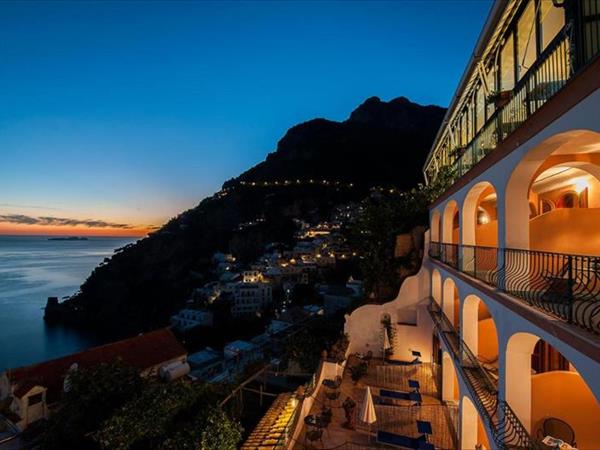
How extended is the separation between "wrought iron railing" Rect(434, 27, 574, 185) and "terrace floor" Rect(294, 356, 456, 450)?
789 centimetres

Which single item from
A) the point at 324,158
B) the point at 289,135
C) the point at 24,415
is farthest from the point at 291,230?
the point at 24,415

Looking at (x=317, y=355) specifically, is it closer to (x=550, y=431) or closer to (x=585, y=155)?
(x=550, y=431)

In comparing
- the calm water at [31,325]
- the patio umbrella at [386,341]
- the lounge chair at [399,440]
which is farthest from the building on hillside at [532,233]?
the calm water at [31,325]

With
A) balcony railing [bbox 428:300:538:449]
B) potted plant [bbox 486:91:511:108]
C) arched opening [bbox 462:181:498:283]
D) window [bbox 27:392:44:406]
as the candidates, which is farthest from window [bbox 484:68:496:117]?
window [bbox 27:392:44:406]

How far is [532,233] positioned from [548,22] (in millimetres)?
3682

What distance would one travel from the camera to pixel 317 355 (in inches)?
524

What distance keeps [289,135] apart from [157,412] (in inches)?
4775

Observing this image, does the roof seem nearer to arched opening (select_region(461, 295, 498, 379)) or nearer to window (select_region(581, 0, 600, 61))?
arched opening (select_region(461, 295, 498, 379))

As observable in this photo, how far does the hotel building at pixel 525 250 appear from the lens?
3729 millimetres

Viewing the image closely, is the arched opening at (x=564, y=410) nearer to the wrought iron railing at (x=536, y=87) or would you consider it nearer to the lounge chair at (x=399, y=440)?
the lounge chair at (x=399, y=440)

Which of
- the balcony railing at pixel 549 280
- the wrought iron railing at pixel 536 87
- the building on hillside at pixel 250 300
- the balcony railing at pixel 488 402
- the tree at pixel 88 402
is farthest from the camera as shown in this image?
the building on hillside at pixel 250 300

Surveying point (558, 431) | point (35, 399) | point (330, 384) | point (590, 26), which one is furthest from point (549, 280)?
point (35, 399)

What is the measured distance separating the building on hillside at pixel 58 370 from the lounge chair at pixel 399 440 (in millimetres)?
10693

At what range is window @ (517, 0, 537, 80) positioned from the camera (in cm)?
586
